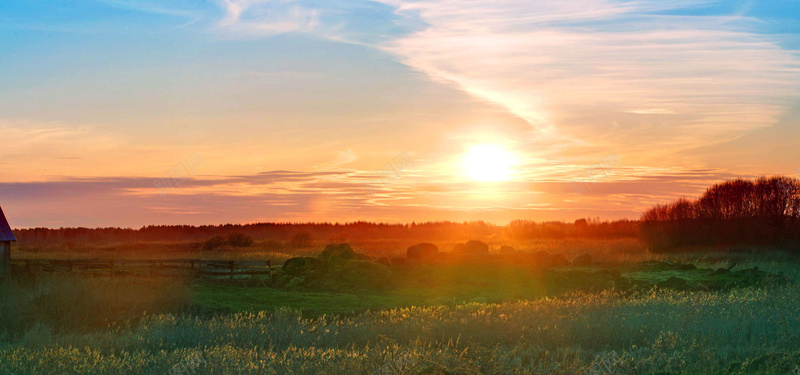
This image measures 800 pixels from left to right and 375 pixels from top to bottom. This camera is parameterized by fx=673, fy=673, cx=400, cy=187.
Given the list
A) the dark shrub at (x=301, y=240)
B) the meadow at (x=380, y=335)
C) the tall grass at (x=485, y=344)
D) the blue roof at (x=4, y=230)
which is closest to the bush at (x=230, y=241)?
the dark shrub at (x=301, y=240)

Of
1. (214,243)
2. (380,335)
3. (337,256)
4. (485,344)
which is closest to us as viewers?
(380,335)

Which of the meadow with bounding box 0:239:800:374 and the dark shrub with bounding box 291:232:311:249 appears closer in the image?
the meadow with bounding box 0:239:800:374

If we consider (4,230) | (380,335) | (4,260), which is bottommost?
(380,335)

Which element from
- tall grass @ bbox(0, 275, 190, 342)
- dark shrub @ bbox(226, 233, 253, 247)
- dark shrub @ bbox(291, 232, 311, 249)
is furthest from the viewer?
dark shrub @ bbox(291, 232, 311, 249)

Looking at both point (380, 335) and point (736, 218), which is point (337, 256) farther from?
point (736, 218)

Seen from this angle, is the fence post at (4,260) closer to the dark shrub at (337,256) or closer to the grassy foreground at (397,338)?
the grassy foreground at (397,338)

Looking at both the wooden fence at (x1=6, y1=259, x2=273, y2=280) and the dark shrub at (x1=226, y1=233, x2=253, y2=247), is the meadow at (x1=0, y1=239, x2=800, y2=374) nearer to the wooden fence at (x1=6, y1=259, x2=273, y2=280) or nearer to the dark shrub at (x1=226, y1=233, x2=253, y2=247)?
the wooden fence at (x1=6, y1=259, x2=273, y2=280)

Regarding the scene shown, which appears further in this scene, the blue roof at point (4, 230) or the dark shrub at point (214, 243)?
the dark shrub at point (214, 243)

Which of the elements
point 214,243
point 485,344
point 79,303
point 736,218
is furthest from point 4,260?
point 736,218

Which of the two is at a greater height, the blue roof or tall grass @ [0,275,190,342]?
the blue roof

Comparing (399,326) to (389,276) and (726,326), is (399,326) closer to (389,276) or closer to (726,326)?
(726,326)

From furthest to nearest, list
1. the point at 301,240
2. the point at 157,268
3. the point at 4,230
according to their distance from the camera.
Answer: the point at 301,240 → the point at 157,268 → the point at 4,230

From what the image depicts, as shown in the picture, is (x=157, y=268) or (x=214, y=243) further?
(x=214, y=243)

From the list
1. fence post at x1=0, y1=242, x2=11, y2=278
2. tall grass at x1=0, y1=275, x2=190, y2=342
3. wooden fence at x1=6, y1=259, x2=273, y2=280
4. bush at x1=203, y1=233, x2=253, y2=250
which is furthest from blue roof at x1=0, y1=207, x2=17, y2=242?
bush at x1=203, y1=233, x2=253, y2=250
